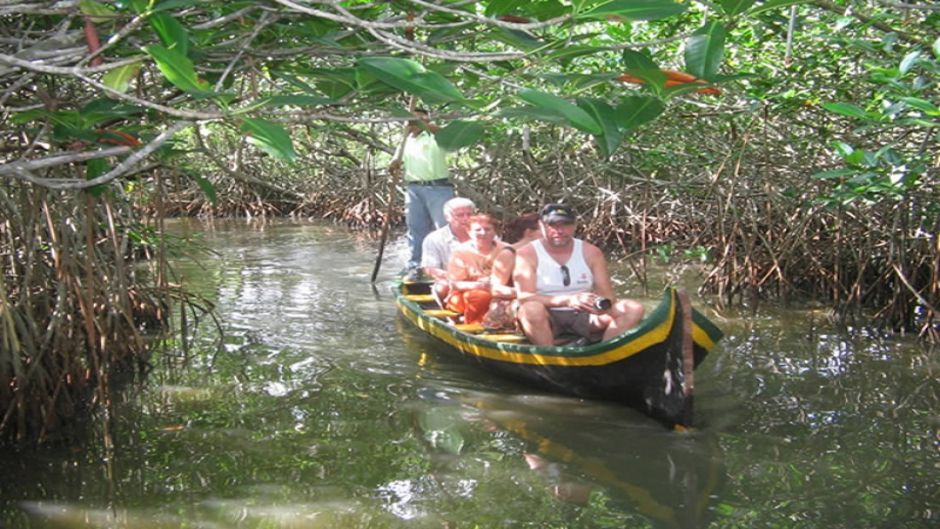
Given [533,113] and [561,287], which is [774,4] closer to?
[533,113]

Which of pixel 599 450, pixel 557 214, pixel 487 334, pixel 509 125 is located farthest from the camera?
pixel 509 125

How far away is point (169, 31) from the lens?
1834mm

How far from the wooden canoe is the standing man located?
2.66 m

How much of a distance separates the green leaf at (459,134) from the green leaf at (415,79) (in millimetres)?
96

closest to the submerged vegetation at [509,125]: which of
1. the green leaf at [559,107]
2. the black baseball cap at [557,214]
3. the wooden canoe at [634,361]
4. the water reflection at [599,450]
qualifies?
the green leaf at [559,107]

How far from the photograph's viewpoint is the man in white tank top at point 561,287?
16.7 feet

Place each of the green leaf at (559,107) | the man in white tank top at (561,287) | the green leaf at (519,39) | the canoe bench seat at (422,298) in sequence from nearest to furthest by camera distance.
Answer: the green leaf at (559,107)
the green leaf at (519,39)
the man in white tank top at (561,287)
the canoe bench seat at (422,298)

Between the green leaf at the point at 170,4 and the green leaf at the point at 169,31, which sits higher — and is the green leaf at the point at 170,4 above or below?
above

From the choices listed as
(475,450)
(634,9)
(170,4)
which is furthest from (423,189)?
(634,9)

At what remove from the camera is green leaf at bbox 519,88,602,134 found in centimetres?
155

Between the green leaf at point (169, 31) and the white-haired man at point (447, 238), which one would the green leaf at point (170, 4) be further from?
the white-haired man at point (447, 238)

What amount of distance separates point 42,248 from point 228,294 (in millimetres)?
4107

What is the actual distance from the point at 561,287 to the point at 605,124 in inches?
140

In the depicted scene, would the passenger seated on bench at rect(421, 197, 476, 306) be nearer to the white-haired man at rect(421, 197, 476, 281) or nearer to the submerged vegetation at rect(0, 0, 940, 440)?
the white-haired man at rect(421, 197, 476, 281)
